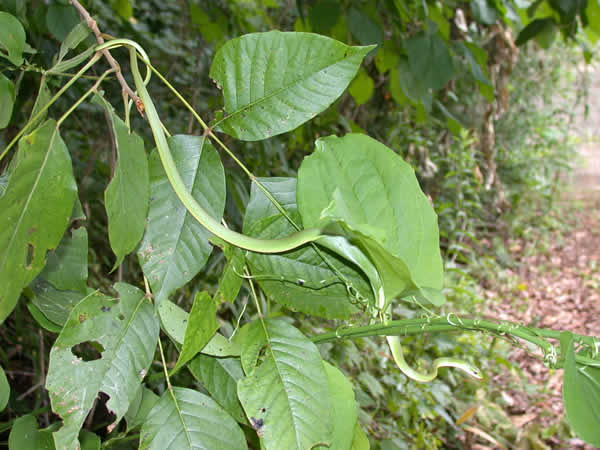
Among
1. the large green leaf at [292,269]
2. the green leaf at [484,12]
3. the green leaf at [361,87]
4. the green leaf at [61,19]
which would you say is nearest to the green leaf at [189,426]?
the large green leaf at [292,269]

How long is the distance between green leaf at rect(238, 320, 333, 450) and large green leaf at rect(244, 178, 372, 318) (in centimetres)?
4

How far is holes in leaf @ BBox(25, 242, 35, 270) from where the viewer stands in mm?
346

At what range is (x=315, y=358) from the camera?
0.38 m

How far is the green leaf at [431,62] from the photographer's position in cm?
108

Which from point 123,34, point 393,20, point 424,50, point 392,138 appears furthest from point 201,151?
point 392,138

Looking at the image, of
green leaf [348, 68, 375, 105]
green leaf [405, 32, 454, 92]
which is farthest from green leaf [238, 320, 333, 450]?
green leaf [348, 68, 375, 105]

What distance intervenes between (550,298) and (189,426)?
10.5 feet

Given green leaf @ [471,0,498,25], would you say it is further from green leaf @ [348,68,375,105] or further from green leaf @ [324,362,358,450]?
green leaf @ [324,362,358,450]

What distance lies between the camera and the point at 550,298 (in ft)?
10.3

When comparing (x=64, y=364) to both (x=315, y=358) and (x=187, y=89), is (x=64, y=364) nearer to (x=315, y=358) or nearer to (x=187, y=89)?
(x=315, y=358)

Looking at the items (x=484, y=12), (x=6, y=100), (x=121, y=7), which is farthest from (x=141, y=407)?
(x=484, y=12)

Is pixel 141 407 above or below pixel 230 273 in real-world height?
below

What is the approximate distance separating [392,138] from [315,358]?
8.17 ft

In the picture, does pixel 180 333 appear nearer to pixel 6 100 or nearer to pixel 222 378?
pixel 222 378
